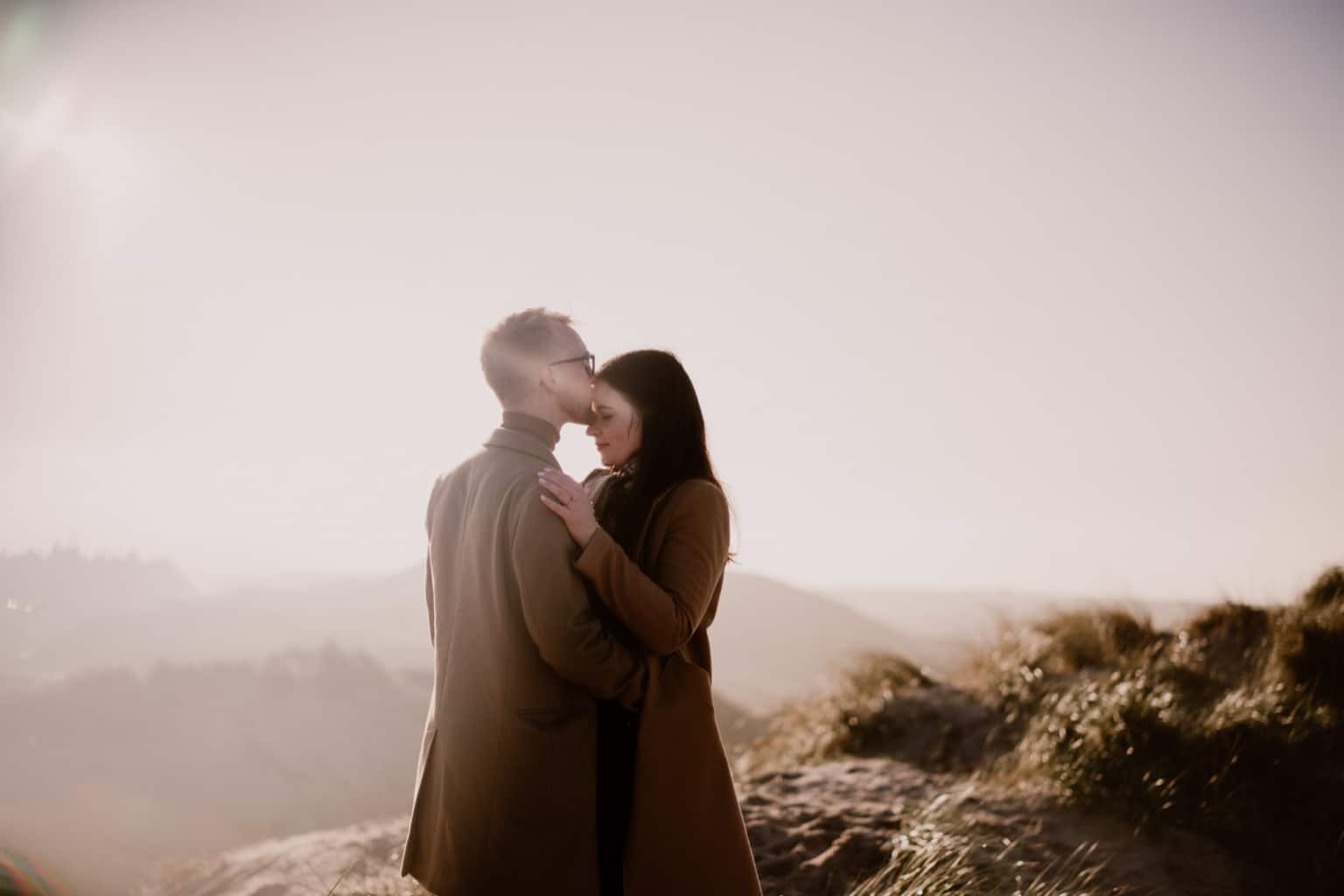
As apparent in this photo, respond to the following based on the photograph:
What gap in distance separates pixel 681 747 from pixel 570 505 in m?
0.82

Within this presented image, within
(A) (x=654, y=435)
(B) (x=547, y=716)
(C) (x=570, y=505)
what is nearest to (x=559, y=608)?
(C) (x=570, y=505)

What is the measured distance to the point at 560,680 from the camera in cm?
207

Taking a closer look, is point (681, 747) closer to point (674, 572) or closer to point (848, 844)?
point (674, 572)

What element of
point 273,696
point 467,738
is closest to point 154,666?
point 273,696

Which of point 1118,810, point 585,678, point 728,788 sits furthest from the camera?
point 1118,810

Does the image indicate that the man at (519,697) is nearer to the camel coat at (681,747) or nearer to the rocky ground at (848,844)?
the camel coat at (681,747)

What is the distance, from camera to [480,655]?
211 cm

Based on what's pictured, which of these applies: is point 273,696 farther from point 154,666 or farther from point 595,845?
point 595,845

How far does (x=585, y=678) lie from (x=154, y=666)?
13.4 m

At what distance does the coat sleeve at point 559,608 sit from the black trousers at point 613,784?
21 centimetres

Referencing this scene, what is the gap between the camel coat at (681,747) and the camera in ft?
6.78

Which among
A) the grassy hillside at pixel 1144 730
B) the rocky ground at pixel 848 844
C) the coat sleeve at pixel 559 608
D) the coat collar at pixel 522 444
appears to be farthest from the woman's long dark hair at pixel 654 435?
the rocky ground at pixel 848 844

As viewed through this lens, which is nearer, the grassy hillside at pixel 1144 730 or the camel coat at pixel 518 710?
the camel coat at pixel 518 710

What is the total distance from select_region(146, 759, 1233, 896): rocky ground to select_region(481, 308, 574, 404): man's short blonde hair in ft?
8.29
